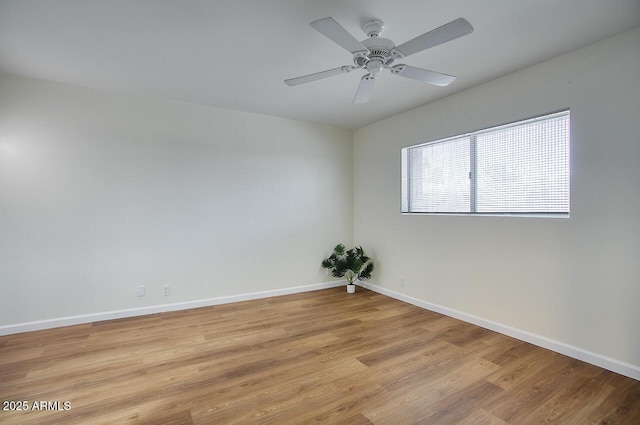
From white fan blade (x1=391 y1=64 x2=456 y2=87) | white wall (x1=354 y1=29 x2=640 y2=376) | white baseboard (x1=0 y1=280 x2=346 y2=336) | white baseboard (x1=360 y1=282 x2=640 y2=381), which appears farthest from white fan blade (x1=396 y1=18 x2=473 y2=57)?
white baseboard (x1=0 y1=280 x2=346 y2=336)

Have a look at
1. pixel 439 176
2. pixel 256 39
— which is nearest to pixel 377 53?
pixel 256 39

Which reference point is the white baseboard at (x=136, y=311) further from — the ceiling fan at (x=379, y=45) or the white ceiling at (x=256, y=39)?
the ceiling fan at (x=379, y=45)

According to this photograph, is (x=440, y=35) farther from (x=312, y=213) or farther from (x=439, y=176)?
(x=312, y=213)

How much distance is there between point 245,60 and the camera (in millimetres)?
2674

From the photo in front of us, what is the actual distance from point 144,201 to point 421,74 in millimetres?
3323

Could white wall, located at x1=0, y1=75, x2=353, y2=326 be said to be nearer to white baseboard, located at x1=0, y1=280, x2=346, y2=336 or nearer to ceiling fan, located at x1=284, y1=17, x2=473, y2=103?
white baseboard, located at x1=0, y1=280, x2=346, y2=336

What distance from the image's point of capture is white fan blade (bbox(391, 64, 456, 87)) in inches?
88.1

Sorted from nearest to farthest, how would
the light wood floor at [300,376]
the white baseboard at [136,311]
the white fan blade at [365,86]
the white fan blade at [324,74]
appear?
the light wood floor at [300,376] → the white fan blade at [324,74] → the white fan blade at [365,86] → the white baseboard at [136,311]

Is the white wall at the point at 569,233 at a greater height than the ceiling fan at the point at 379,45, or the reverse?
the ceiling fan at the point at 379,45

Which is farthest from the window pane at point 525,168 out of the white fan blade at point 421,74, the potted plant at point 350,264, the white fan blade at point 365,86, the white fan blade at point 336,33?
the white fan blade at point 336,33

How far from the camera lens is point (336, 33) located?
1.79 meters

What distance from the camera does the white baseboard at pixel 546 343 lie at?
2.26 m

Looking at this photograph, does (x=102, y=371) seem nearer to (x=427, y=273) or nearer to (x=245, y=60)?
(x=245, y=60)

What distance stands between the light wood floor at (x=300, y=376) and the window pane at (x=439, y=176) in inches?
56.9
